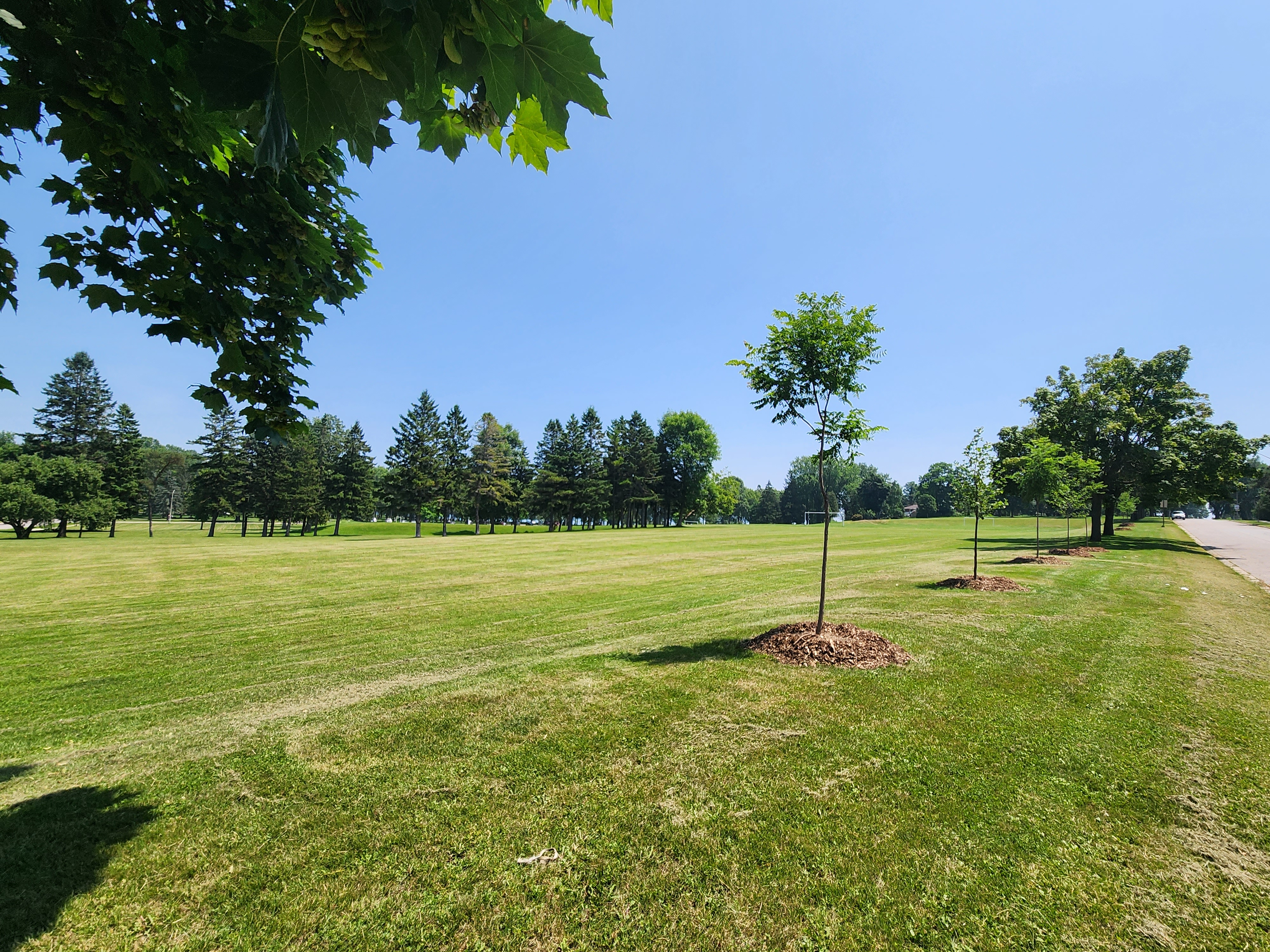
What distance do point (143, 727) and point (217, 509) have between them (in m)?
66.0

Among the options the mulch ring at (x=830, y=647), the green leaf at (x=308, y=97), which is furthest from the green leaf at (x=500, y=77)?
the mulch ring at (x=830, y=647)

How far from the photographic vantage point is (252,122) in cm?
146

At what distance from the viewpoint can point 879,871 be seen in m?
2.68

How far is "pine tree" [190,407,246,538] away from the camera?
54.9 meters

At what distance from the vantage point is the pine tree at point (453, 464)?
58.8 metres

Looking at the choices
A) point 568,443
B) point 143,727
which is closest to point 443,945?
point 143,727

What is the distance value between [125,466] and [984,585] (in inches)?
2842

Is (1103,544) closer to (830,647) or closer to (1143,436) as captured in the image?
(1143,436)

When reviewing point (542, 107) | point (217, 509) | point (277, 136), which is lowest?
point (217, 509)

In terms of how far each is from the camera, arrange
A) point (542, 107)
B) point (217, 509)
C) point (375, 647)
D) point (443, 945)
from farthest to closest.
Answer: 1. point (217, 509)
2. point (375, 647)
3. point (443, 945)
4. point (542, 107)

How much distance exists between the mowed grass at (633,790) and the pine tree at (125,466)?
58662mm

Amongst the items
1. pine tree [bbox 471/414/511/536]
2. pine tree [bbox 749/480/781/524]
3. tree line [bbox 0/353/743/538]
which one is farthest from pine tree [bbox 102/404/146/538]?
pine tree [bbox 749/480/781/524]

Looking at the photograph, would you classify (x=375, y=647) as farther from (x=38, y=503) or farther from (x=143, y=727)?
(x=38, y=503)

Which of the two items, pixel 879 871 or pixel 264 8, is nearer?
pixel 264 8
